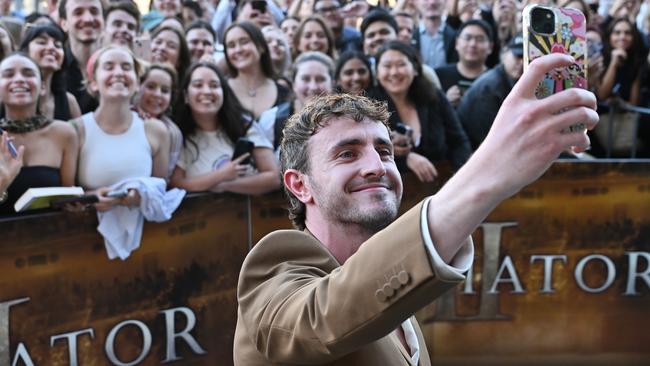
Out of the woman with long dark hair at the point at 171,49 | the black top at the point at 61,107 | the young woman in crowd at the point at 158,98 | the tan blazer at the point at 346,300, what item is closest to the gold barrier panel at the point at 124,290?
the young woman in crowd at the point at 158,98

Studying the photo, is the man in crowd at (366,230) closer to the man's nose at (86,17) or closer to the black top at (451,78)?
the man's nose at (86,17)

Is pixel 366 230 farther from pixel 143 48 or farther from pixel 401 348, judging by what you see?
pixel 143 48

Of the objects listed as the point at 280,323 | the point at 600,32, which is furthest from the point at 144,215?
the point at 600,32

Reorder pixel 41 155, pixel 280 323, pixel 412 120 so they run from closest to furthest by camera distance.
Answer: pixel 280 323 → pixel 41 155 → pixel 412 120

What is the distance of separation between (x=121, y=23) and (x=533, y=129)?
4.94 m

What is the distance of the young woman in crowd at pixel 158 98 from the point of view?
5.29 meters

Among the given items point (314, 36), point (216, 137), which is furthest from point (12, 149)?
point (314, 36)

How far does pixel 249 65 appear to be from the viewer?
6105mm

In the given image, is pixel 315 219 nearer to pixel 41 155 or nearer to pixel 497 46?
Result: pixel 41 155

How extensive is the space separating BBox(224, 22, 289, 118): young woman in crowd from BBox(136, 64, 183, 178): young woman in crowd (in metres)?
0.70

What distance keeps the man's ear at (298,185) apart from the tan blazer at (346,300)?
40cm

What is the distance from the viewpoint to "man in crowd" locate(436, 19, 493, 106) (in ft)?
22.2

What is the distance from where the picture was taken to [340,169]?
2098 millimetres

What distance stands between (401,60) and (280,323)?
4.28 m
